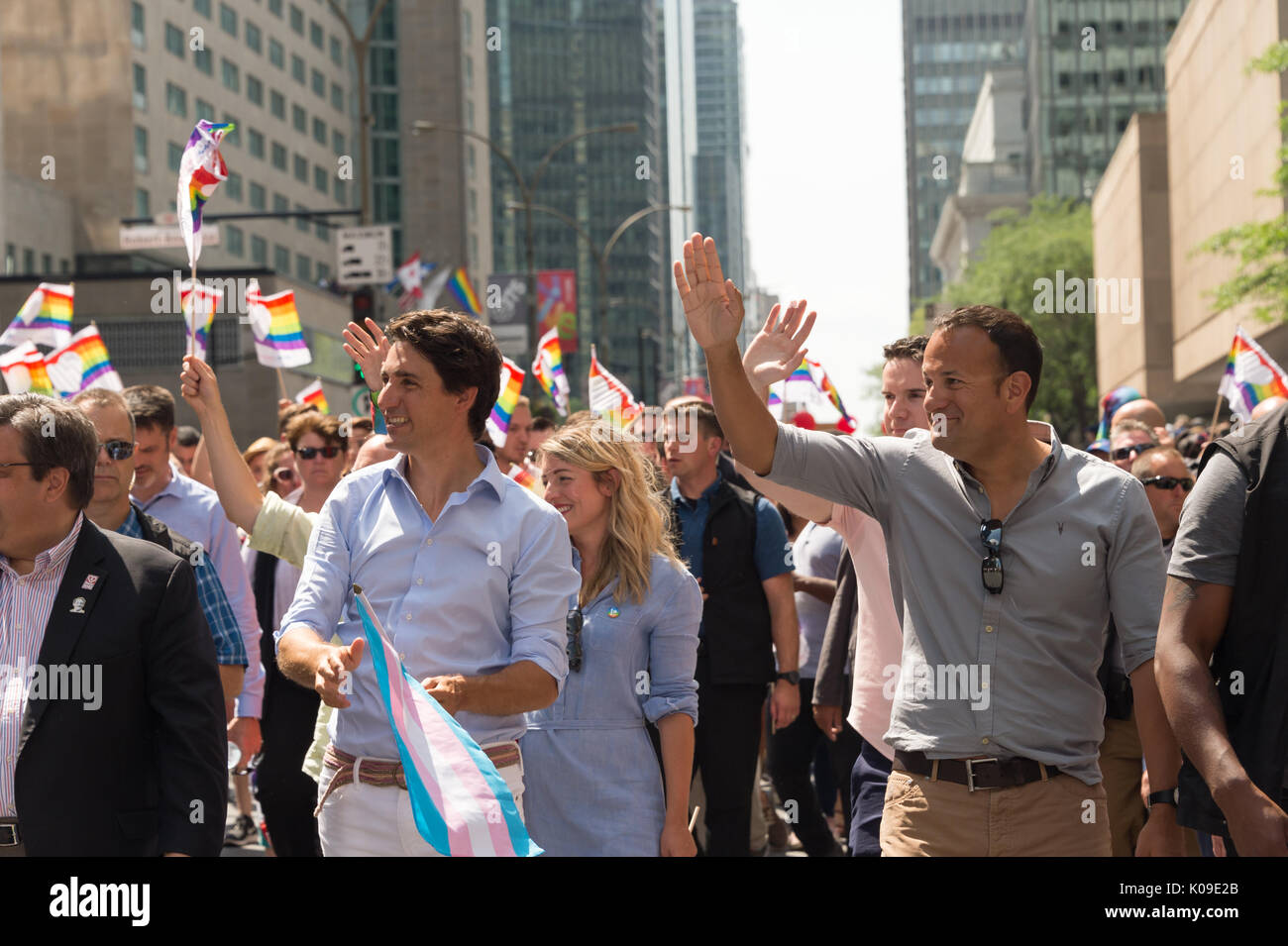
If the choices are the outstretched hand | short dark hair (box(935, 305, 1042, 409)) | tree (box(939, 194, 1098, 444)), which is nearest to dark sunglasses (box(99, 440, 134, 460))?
the outstretched hand

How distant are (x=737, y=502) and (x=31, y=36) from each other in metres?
64.6

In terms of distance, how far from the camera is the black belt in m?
4.07

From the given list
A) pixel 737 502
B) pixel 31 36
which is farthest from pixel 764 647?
pixel 31 36

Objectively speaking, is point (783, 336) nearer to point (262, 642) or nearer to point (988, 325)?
point (988, 325)

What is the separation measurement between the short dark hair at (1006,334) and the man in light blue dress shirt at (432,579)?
119 centimetres

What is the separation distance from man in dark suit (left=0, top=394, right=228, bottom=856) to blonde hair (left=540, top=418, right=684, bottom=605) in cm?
151

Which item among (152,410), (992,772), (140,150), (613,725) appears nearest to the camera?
(992,772)

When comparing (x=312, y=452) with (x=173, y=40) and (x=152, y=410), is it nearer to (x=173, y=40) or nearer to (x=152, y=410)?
(x=152, y=410)

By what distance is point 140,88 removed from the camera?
64000 millimetres

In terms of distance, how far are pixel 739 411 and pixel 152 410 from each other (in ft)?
12.9

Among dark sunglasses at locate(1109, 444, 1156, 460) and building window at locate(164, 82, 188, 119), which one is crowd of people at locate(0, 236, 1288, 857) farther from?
building window at locate(164, 82, 188, 119)

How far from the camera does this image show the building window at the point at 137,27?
6350 centimetres

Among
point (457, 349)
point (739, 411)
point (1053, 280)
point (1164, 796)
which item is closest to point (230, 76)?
point (1053, 280)

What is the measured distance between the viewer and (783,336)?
4.58 metres
